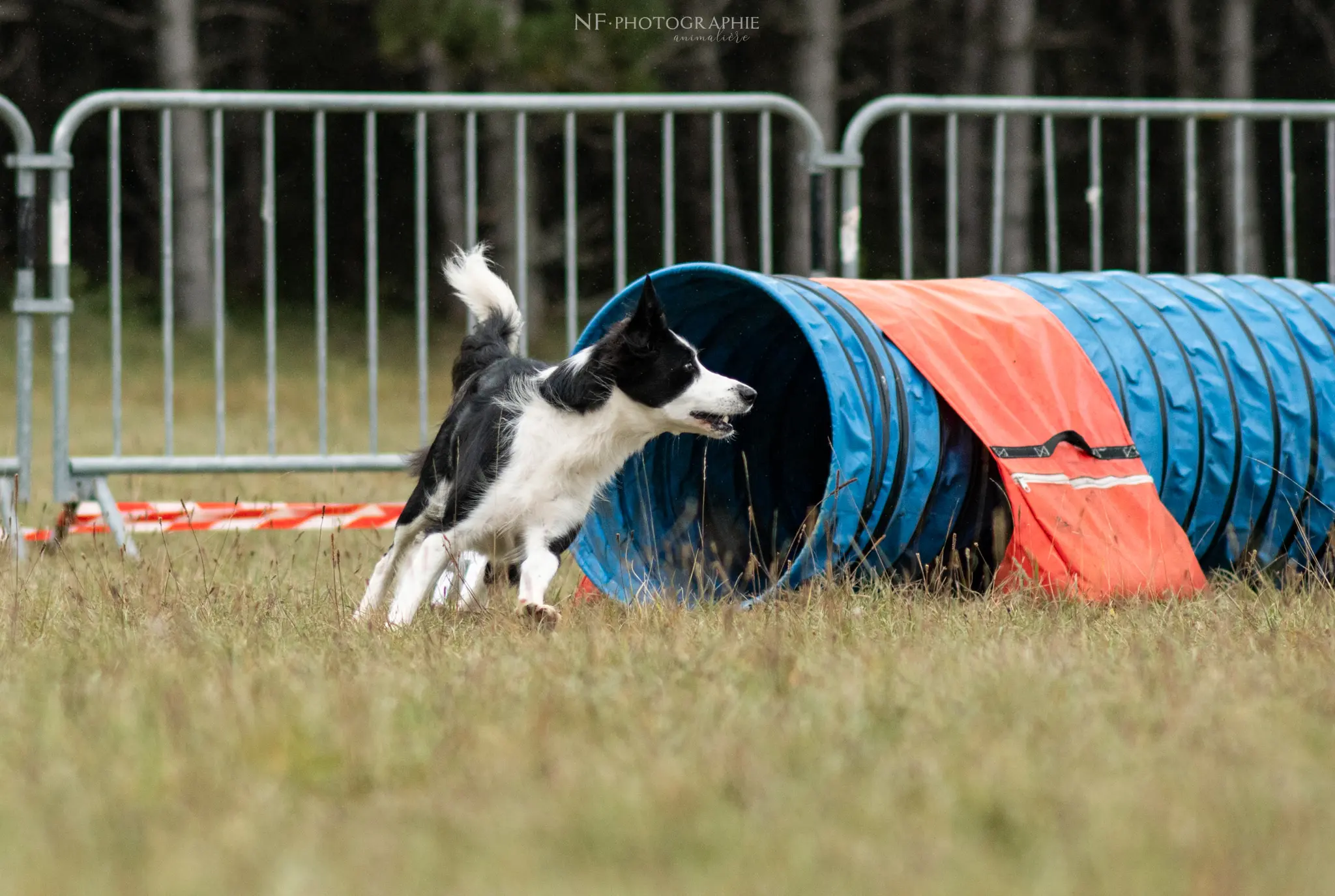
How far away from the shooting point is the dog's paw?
407cm

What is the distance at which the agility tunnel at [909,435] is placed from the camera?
454cm

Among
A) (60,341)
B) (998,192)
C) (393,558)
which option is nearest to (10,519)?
(60,341)

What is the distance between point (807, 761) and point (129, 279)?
20.4m

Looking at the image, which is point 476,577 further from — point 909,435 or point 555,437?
point 909,435

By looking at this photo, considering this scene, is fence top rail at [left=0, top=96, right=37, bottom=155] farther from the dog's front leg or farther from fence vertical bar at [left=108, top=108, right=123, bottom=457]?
the dog's front leg

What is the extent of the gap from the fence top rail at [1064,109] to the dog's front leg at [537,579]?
8.77ft

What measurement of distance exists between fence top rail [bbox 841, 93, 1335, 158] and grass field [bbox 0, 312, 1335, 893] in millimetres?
2921

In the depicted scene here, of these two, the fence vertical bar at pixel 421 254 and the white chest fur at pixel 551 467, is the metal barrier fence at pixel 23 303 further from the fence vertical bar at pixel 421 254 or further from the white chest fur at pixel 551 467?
the white chest fur at pixel 551 467

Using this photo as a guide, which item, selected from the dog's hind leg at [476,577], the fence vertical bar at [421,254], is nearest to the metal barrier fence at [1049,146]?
the fence vertical bar at [421,254]

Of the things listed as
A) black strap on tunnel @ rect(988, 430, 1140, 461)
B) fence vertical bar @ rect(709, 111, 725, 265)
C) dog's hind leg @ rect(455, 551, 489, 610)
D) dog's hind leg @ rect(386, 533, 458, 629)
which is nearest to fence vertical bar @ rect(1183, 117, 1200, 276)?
fence vertical bar @ rect(709, 111, 725, 265)

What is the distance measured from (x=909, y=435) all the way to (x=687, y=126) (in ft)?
68.4

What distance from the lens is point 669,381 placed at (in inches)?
180

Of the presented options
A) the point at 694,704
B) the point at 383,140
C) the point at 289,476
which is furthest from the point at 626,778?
the point at 383,140

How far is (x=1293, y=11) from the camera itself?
2573 cm
